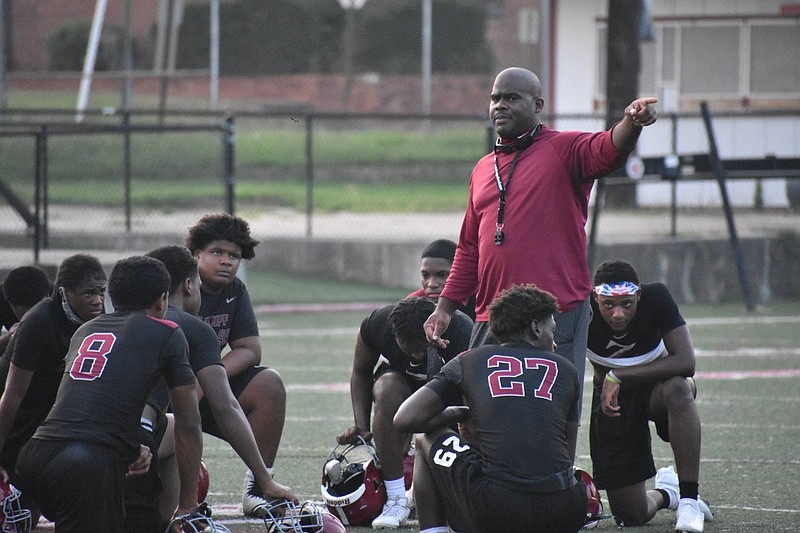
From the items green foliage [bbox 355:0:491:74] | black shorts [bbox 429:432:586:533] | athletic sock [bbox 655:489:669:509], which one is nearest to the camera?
black shorts [bbox 429:432:586:533]

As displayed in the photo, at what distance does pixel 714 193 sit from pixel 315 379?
11795mm

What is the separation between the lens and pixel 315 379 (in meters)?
10.8

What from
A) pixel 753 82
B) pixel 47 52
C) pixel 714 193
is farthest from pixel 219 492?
pixel 47 52

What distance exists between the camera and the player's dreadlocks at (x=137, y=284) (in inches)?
205

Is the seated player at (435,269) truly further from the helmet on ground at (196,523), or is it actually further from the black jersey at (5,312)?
the black jersey at (5,312)

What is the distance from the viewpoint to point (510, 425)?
4988mm

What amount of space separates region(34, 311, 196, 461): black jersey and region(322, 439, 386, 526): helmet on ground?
1384 mm

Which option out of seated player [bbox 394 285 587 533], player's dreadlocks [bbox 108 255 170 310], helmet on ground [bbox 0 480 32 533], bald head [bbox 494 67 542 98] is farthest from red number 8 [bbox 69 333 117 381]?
bald head [bbox 494 67 542 98]

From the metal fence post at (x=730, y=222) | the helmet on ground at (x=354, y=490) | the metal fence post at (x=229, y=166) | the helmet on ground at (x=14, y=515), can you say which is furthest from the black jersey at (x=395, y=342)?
the metal fence post at (x=730, y=222)

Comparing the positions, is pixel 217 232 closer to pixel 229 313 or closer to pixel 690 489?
pixel 229 313

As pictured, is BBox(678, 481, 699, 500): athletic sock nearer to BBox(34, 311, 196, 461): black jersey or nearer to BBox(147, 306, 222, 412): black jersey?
BBox(147, 306, 222, 412): black jersey

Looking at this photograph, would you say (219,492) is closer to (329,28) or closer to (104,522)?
(104,522)

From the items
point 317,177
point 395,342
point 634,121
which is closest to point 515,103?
point 634,121

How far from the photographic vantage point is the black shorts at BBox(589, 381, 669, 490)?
6422 millimetres
